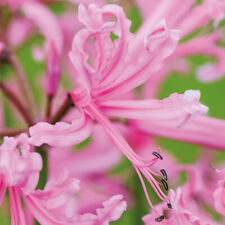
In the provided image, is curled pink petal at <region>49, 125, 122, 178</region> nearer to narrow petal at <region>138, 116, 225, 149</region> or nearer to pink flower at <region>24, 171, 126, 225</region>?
narrow petal at <region>138, 116, 225, 149</region>

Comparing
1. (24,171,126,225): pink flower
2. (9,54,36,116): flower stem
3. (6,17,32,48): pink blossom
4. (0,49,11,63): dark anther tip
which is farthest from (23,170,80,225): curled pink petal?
(6,17,32,48): pink blossom

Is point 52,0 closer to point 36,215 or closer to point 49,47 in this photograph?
point 49,47

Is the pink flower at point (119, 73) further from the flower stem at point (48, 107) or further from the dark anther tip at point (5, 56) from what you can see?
the dark anther tip at point (5, 56)

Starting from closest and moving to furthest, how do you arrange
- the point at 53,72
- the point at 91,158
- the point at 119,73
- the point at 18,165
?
the point at 18,165, the point at 119,73, the point at 53,72, the point at 91,158

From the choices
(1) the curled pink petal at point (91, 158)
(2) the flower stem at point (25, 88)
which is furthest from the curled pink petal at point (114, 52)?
(1) the curled pink petal at point (91, 158)

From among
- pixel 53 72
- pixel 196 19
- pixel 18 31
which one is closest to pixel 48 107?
pixel 53 72

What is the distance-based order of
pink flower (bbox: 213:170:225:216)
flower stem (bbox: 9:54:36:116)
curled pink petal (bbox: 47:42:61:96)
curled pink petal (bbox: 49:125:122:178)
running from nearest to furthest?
pink flower (bbox: 213:170:225:216) → curled pink petal (bbox: 47:42:61:96) → flower stem (bbox: 9:54:36:116) → curled pink petal (bbox: 49:125:122:178)

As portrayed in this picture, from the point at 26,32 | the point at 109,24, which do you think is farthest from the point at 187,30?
the point at 26,32

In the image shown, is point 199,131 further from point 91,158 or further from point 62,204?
point 91,158

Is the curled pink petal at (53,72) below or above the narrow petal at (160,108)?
above
